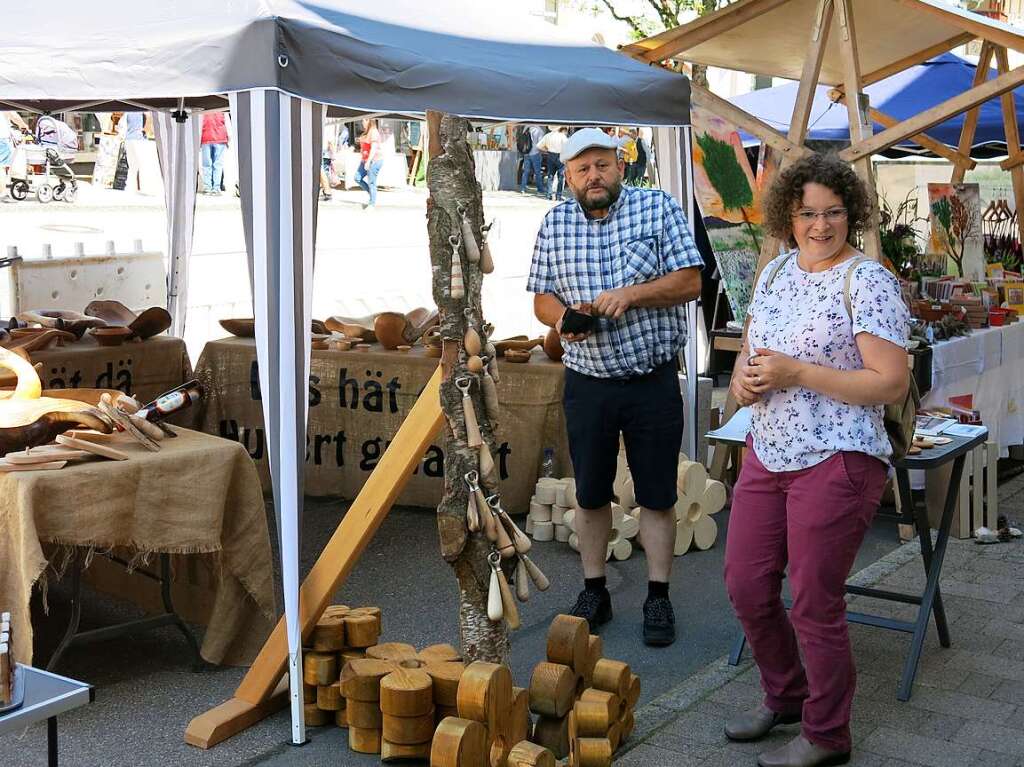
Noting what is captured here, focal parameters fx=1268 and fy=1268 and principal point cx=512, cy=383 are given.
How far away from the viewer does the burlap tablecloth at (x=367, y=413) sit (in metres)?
6.08

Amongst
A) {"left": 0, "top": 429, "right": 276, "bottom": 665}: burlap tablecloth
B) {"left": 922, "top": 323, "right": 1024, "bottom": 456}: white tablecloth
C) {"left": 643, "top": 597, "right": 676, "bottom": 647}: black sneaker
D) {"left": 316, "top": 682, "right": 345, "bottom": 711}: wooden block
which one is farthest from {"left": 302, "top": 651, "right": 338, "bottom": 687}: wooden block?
{"left": 922, "top": 323, "right": 1024, "bottom": 456}: white tablecloth

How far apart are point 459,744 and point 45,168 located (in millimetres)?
19930

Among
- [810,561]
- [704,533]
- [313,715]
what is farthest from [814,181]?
[704,533]

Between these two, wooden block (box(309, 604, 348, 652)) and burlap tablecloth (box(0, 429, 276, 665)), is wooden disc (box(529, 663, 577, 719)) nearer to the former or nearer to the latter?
wooden block (box(309, 604, 348, 652))

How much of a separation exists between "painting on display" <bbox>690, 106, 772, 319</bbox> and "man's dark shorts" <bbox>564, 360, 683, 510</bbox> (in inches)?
93.3

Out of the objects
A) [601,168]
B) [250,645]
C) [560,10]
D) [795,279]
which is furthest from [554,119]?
[560,10]

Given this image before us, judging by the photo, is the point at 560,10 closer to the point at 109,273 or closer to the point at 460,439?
the point at 109,273

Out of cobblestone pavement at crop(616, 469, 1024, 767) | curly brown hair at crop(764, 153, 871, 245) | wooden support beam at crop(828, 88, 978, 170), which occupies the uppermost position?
wooden support beam at crop(828, 88, 978, 170)

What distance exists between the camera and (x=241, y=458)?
4035mm

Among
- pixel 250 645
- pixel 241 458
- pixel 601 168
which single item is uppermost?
pixel 601 168

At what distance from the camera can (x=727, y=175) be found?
22.1ft

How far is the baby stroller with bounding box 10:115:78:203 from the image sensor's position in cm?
2027

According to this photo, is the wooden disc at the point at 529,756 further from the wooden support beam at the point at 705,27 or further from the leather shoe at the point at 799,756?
the wooden support beam at the point at 705,27

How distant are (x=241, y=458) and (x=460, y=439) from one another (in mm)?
1063
